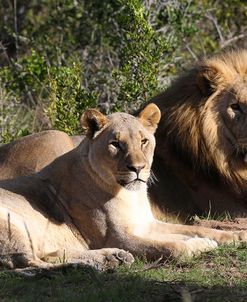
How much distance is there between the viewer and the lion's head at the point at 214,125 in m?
7.75

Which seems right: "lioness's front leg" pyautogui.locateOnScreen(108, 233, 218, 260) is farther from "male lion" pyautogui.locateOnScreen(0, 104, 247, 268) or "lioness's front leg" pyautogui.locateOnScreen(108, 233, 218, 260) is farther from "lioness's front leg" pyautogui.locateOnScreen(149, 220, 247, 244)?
"lioness's front leg" pyautogui.locateOnScreen(149, 220, 247, 244)

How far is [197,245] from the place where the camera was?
21.2 feet

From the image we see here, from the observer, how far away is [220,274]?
5.95m

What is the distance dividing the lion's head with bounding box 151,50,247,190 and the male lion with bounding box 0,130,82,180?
739mm

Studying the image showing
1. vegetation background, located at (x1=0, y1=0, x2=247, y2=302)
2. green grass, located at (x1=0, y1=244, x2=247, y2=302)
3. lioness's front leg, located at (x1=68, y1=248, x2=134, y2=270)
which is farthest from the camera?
lioness's front leg, located at (x1=68, y1=248, x2=134, y2=270)

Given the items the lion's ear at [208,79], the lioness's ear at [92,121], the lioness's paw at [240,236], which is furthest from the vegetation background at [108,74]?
the lion's ear at [208,79]

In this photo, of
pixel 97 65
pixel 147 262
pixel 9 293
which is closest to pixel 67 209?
Result: pixel 147 262

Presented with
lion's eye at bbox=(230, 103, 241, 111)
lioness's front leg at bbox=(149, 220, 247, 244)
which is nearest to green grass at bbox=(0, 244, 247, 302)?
lioness's front leg at bbox=(149, 220, 247, 244)

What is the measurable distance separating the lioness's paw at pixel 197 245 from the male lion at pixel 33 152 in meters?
1.66

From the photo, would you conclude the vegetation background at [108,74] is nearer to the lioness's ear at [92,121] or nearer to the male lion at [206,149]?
the lioness's ear at [92,121]

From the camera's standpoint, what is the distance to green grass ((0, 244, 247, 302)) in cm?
537

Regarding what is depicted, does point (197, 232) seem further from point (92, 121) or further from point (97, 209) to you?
point (92, 121)

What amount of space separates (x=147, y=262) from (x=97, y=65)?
5980mm

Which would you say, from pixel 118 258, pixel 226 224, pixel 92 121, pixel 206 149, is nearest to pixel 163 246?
pixel 118 258
